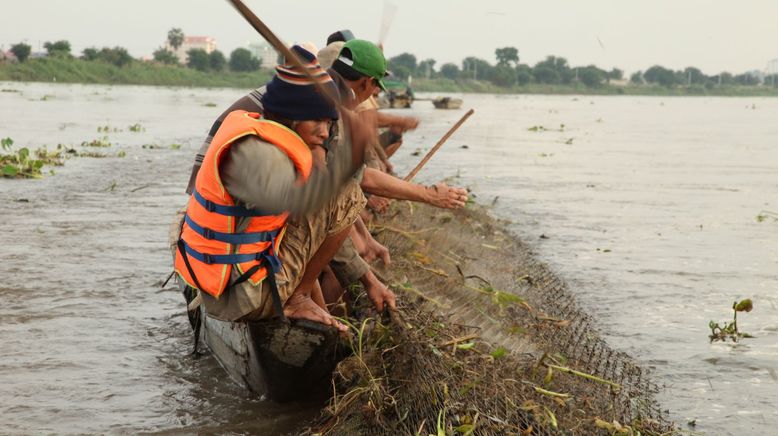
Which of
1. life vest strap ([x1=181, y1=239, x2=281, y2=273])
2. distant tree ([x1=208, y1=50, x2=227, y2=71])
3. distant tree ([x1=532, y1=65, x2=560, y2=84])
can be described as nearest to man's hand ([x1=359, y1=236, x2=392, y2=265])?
life vest strap ([x1=181, y1=239, x2=281, y2=273])

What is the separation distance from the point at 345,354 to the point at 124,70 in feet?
221

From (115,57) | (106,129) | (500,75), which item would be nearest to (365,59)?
(500,75)

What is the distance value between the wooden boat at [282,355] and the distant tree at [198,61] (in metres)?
81.1

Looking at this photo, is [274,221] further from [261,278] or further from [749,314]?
[749,314]

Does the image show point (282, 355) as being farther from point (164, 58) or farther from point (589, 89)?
point (589, 89)

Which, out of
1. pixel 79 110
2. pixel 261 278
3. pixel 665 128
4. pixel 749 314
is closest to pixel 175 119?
pixel 79 110

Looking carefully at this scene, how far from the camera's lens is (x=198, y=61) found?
271ft

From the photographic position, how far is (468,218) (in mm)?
8398

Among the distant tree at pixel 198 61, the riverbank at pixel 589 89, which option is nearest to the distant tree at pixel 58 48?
the distant tree at pixel 198 61

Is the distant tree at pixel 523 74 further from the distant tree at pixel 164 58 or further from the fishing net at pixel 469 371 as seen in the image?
the fishing net at pixel 469 371

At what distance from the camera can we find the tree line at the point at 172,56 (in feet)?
211

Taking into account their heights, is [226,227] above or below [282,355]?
above

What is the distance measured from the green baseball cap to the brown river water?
1592 millimetres

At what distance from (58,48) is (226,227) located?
70.4 m
